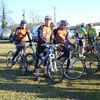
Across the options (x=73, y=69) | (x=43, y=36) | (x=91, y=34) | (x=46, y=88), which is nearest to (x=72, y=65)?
(x=73, y=69)

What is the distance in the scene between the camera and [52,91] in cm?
1059

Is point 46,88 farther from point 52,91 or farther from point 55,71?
point 55,71

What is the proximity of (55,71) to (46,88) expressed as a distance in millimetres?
779

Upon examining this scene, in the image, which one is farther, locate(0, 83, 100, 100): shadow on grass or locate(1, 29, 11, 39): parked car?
locate(1, 29, 11, 39): parked car

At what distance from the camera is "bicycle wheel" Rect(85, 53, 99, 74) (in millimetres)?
13208

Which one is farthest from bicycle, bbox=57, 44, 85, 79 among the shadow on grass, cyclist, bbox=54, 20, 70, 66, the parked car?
the parked car

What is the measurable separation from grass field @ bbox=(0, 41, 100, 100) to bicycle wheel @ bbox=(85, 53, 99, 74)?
0.73ft

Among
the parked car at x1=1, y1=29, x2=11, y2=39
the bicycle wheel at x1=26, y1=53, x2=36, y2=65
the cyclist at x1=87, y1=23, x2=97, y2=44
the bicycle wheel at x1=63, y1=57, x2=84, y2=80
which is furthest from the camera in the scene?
the parked car at x1=1, y1=29, x2=11, y2=39

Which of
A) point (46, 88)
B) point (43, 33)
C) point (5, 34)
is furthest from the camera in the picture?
point (5, 34)

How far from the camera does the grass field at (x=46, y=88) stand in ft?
32.5

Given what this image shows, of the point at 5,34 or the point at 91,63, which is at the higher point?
the point at 5,34

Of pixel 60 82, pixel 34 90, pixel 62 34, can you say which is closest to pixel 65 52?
pixel 62 34

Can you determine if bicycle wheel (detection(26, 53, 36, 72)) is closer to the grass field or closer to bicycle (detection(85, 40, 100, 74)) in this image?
the grass field

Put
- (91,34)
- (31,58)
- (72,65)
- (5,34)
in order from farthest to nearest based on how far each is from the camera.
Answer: (5,34), (91,34), (31,58), (72,65)
